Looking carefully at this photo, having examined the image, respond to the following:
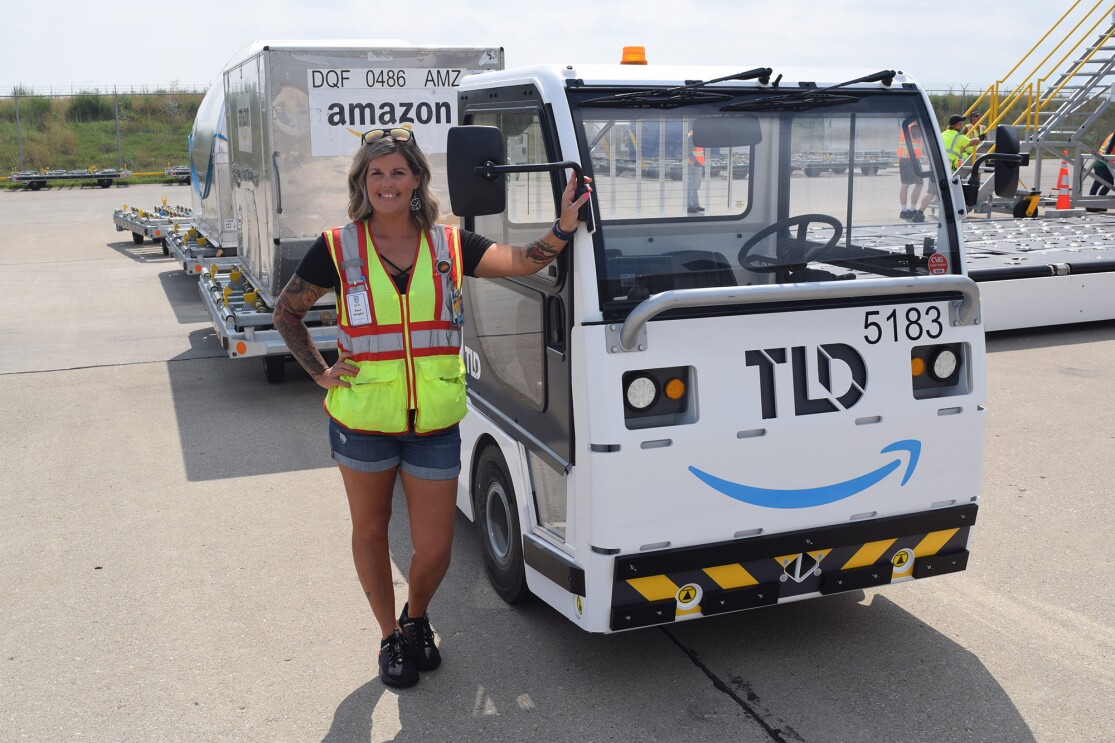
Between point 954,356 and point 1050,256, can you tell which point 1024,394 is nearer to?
point 1050,256

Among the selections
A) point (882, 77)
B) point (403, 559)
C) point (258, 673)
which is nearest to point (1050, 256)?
point (882, 77)

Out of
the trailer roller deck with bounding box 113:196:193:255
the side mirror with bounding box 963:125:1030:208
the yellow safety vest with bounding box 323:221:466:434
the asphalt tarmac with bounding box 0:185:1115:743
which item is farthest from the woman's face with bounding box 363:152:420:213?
the trailer roller deck with bounding box 113:196:193:255

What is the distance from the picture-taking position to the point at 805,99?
407 centimetres

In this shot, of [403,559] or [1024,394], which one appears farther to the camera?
[1024,394]

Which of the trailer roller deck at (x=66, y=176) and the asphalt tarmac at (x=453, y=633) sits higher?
the trailer roller deck at (x=66, y=176)

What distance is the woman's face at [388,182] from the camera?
3652mm

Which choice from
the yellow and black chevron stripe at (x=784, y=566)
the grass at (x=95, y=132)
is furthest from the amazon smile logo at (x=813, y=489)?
the grass at (x=95, y=132)

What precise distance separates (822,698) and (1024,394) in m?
5.13

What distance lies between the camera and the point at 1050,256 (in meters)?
10.6

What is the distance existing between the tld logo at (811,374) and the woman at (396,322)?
2.70ft

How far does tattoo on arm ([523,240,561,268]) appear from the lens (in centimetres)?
368

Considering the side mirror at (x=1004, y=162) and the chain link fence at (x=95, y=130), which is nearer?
the side mirror at (x=1004, y=162)

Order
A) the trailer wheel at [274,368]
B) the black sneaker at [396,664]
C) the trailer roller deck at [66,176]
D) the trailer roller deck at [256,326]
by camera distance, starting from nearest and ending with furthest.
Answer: the black sneaker at [396,664]
the trailer roller deck at [256,326]
the trailer wheel at [274,368]
the trailer roller deck at [66,176]

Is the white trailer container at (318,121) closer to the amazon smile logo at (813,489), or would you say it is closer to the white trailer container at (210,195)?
the white trailer container at (210,195)
